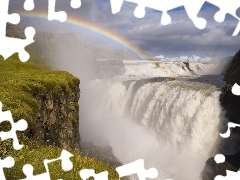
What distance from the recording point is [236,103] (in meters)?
39.2

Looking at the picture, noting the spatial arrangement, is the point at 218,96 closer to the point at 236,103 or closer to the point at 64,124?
the point at 236,103

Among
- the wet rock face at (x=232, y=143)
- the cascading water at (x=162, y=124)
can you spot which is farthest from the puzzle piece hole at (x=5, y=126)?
the cascading water at (x=162, y=124)

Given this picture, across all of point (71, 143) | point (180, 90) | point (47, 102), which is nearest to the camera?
point (47, 102)

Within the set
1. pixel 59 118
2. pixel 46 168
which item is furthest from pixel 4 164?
pixel 59 118

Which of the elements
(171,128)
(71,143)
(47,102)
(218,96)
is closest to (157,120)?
(171,128)

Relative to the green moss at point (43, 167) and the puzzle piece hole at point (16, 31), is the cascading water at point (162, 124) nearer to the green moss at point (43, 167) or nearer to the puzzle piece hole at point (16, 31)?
the green moss at point (43, 167)

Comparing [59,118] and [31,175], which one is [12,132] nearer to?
[31,175]

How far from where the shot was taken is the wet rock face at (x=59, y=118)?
79.4 ft

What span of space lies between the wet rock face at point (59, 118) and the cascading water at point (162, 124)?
15919 millimetres

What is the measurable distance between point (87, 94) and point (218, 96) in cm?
5298

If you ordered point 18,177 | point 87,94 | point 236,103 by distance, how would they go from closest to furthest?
point 18,177, point 236,103, point 87,94

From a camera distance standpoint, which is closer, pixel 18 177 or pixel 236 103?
pixel 18 177

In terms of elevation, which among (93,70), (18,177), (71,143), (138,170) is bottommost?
(138,170)

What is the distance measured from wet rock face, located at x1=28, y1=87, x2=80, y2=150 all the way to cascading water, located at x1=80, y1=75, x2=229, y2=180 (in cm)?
1592
